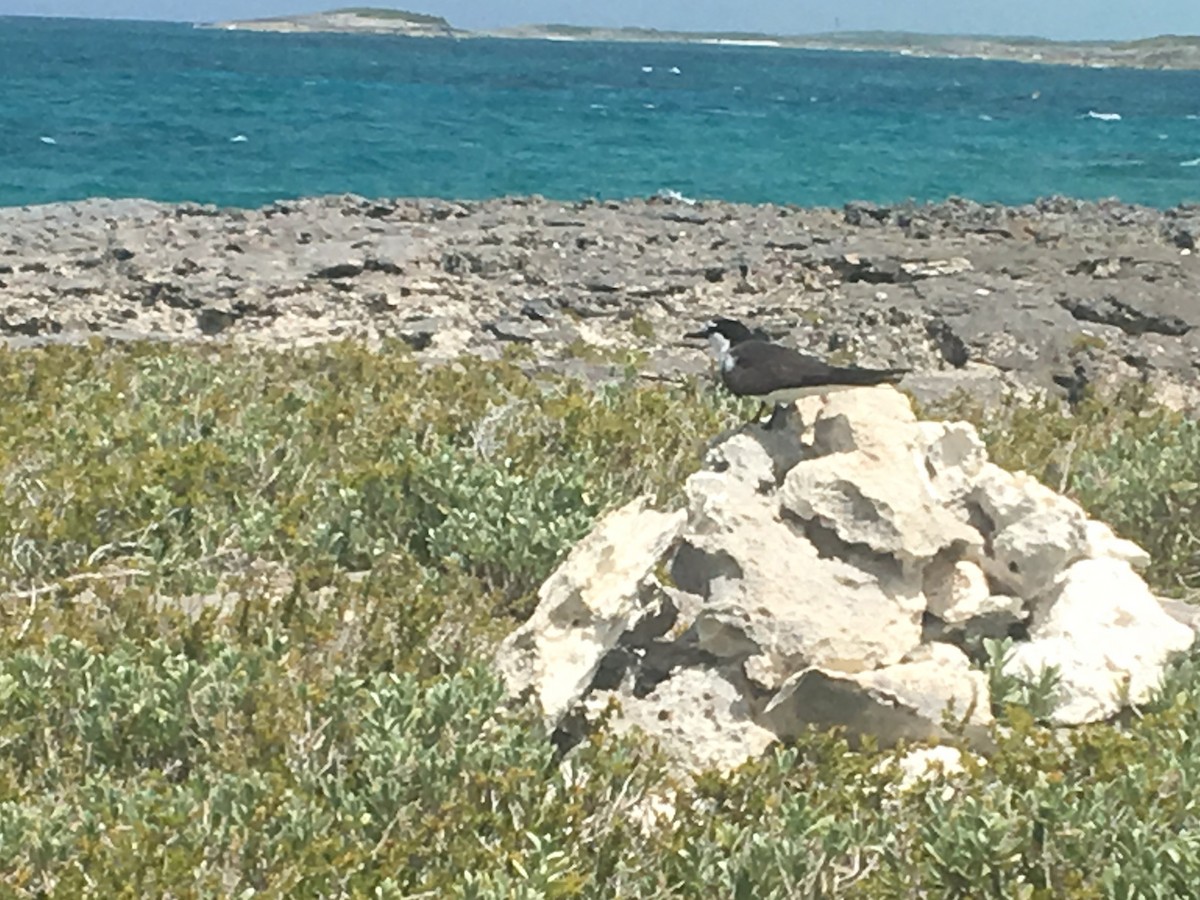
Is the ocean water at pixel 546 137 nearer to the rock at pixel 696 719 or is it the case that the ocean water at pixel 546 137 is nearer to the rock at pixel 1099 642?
the rock at pixel 696 719

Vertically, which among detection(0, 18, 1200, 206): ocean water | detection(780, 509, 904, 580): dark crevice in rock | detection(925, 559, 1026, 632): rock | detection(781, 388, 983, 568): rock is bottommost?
detection(0, 18, 1200, 206): ocean water

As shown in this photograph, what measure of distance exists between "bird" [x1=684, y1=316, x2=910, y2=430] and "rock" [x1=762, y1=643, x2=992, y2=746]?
4.16 feet

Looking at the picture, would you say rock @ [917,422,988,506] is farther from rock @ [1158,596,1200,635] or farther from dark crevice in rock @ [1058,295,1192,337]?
dark crevice in rock @ [1058,295,1192,337]

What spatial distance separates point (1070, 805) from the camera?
4391 millimetres

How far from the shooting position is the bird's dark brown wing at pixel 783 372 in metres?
5.99

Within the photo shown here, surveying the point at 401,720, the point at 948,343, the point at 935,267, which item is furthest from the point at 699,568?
the point at 935,267

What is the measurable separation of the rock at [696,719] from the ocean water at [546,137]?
29412mm

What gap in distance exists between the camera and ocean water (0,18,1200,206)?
38344 millimetres

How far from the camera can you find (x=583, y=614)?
217 inches

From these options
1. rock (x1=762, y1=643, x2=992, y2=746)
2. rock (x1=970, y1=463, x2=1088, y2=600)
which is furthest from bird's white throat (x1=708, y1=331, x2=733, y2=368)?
rock (x1=762, y1=643, x2=992, y2=746)

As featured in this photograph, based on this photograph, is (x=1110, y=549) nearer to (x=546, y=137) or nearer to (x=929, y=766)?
(x=929, y=766)

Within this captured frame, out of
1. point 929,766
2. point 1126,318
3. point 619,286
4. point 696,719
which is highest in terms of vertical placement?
point 929,766

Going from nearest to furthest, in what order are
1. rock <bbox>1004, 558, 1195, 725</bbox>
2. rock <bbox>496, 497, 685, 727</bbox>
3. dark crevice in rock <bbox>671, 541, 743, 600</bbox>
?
1. rock <bbox>496, 497, 685, 727</bbox>
2. rock <bbox>1004, 558, 1195, 725</bbox>
3. dark crevice in rock <bbox>671, 541, 743, 600</bbox>

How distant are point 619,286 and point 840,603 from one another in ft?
35.3
